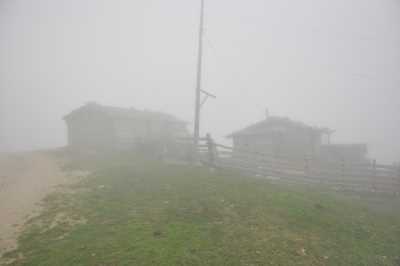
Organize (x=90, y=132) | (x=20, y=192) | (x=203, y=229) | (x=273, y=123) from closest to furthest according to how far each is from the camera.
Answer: (x=203, y=229) → (x=20, y=192) → (x=273, y=123) → (x=90, y=132)

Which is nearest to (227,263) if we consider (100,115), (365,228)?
(365,228)

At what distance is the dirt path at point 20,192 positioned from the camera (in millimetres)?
7438

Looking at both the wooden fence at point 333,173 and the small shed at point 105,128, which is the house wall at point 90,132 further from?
the wooden fence at point 333,173

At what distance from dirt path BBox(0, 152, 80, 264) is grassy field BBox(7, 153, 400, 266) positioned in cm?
49

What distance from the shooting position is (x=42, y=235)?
22.6ft

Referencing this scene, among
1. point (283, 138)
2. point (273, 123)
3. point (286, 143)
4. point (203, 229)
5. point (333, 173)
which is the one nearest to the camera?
point (203, 229)

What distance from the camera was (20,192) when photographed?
11672 mm

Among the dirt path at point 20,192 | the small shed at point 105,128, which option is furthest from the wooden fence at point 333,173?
the small shed at point 105,128

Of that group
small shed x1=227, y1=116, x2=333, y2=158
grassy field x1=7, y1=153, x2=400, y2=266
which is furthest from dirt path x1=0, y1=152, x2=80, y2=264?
small shed x1=227, y1=116, x2=333, y2=158

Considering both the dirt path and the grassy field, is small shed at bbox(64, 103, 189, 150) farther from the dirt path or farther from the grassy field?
the grassy field

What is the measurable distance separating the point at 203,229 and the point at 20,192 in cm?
1023

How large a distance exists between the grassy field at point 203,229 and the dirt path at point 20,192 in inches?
19.3

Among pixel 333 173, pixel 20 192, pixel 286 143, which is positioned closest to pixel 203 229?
pixel 20 192

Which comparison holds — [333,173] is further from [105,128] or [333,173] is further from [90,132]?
[90,132]
